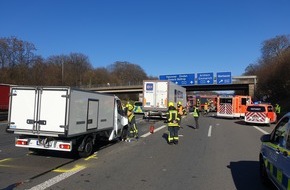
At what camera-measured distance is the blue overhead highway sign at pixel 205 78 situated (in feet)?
230

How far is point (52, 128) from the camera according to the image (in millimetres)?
10570

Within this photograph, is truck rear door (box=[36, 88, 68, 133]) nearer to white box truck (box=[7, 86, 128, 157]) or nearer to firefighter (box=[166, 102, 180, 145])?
white box truck (box=[7, 86, 128, 157])

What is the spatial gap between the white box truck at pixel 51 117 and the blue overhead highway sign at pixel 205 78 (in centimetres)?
5986

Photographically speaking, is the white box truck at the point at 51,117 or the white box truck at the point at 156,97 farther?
the white box truck at the point at 156,97

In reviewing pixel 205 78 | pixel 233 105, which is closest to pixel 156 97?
pixel 233 105

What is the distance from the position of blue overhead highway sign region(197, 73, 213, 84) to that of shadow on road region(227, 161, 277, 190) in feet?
197

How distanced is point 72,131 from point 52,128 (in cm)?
58

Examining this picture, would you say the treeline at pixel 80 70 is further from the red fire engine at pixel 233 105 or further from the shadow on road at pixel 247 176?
the shadow on road at pixel 247 176

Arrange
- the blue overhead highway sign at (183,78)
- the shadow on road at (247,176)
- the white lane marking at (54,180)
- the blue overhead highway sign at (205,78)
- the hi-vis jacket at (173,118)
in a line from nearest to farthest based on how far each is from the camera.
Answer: the white lane marking at (54,180)
the shadow on road at (247,176)
the hi-vis jacket at (173,118)
the blue overhead highway sign at (205,78)
the blue overhead highway sign at (183,78)

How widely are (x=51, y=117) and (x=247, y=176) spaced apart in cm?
567

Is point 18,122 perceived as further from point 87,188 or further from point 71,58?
point 71,58

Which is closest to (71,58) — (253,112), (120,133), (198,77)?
(198,77)

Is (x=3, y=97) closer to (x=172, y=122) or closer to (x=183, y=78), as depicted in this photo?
(x=172, y=122)

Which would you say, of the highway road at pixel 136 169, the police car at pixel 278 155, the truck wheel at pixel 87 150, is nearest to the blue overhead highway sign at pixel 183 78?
the highway road at pixel 136 169
